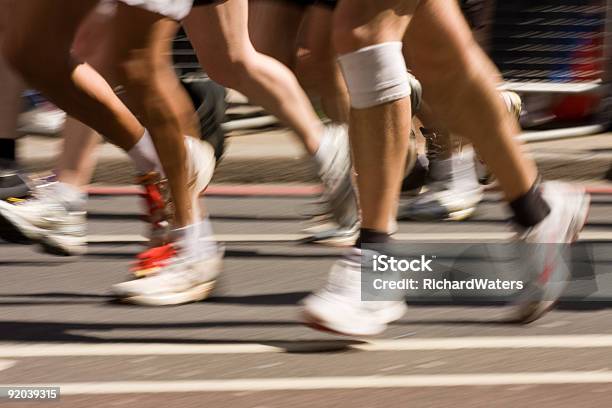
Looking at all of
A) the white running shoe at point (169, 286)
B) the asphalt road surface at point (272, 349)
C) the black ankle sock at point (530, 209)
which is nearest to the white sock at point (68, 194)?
the asphalt road surface at point (272, 349)

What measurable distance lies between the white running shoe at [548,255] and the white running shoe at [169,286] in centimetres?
88

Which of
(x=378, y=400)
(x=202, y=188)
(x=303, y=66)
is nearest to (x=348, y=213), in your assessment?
(x=303, y=66)

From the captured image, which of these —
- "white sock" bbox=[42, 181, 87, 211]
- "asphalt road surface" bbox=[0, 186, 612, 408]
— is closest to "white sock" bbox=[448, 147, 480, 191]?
"asphalt road surface" bbox=[0, 186, 612, 408]

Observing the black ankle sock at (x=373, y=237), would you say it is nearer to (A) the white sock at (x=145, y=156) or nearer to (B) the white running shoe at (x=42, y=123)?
(A) the white sock at (x=145, y=156)

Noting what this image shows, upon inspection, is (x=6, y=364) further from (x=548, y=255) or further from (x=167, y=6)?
(x=548, y=255)

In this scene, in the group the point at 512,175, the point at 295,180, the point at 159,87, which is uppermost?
the point at 159,87

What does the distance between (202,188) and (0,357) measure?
3.20ft

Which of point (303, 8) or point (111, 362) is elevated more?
point (303, 8)

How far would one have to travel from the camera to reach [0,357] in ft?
11.9

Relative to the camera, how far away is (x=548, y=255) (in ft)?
12.9

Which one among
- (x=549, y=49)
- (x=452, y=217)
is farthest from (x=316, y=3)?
(x=549, y=49)

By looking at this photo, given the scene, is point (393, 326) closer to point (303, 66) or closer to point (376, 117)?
point (376, 117)

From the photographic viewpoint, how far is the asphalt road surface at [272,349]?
130 inches

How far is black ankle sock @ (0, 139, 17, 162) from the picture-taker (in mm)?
5195
